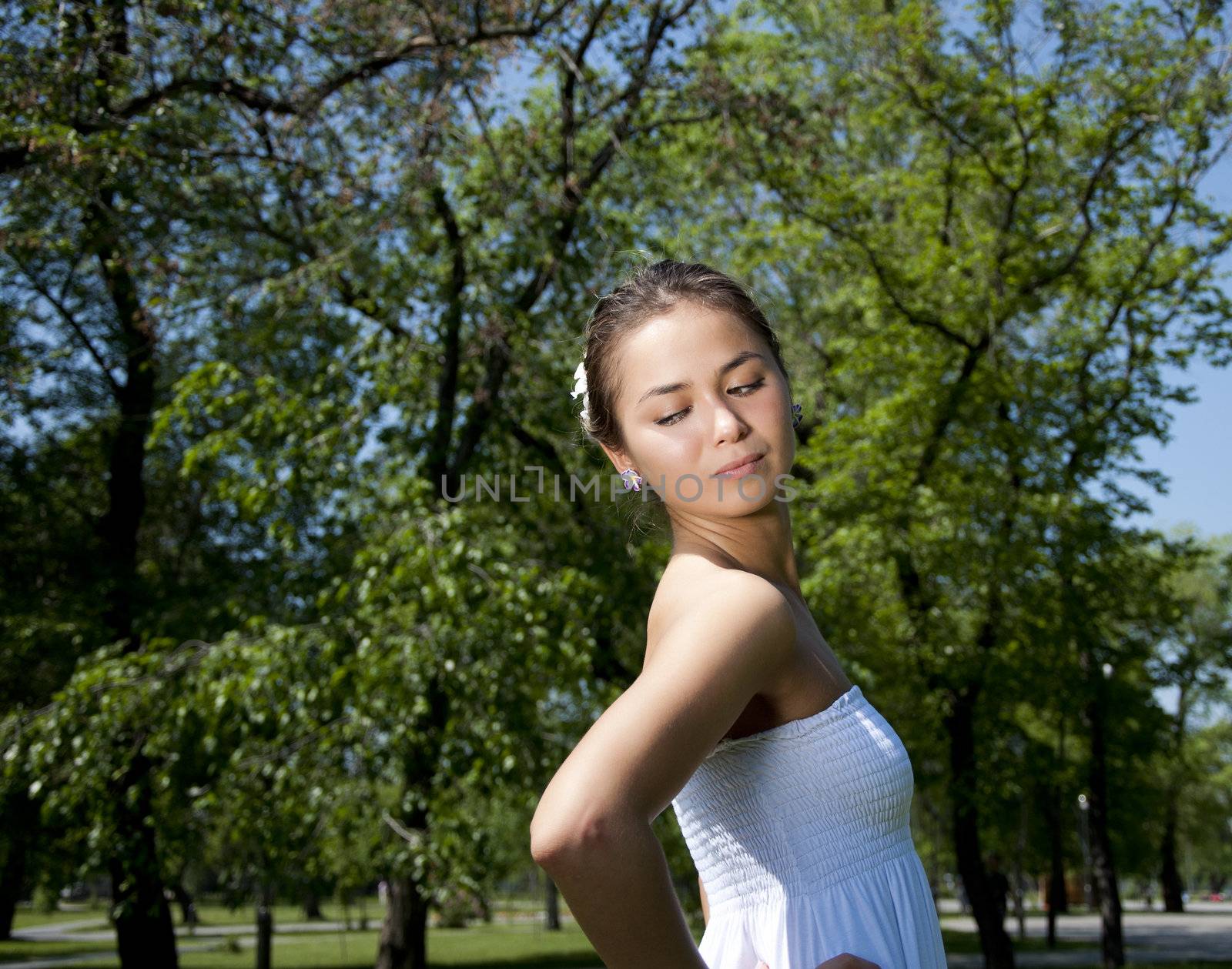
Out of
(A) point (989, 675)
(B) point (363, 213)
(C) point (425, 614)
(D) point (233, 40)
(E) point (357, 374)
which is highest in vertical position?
(D) point (233, 40)

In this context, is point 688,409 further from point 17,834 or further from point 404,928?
point 17,834

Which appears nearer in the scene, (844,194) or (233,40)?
(233,40)

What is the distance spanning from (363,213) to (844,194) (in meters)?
6.51

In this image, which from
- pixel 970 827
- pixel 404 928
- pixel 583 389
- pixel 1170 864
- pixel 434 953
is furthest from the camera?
pixel 1170 864

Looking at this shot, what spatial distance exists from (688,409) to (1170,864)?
5524cm

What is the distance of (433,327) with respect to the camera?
1041cm

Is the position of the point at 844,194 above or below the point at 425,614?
above

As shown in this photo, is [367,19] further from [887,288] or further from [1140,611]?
[1140,611]

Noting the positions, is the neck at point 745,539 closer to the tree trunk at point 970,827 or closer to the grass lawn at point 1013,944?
the tree trunk at point 970,827

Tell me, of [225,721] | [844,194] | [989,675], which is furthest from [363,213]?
[989,675]

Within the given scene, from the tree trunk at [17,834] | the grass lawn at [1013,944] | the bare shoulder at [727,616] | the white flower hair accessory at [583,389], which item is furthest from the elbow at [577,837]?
the grass lawn at [1013,944]

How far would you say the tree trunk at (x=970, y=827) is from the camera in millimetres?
15484

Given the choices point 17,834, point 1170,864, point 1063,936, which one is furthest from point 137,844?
point 1170,864

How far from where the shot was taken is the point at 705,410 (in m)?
1.44
